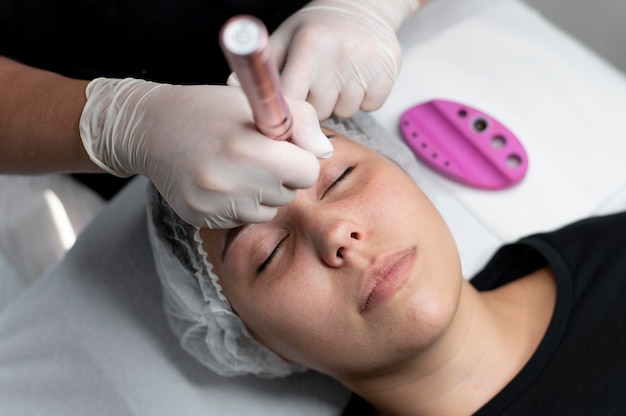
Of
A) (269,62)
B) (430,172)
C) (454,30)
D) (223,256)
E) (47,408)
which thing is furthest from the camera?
(454,30)

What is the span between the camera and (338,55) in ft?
4.04

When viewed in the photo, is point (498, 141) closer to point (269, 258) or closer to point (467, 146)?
point (467, 146)

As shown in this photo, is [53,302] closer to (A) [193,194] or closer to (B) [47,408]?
(B) [47,408]

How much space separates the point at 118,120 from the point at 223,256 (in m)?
0.31

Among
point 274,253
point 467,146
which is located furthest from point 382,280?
point 467,146

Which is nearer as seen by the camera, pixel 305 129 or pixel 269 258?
pixel 305 129

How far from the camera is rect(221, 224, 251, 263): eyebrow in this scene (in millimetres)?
1107

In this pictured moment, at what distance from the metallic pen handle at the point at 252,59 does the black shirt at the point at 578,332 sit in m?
0.79

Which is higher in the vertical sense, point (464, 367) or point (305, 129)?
point (305, 129)

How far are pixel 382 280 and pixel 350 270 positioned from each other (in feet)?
0.19

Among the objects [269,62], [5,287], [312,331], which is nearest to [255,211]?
[312,331]

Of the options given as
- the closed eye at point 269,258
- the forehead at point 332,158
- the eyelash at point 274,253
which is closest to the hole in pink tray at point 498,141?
the forehead at point 332,158

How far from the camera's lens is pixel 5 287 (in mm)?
1746

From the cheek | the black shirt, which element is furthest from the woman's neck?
the cheek
